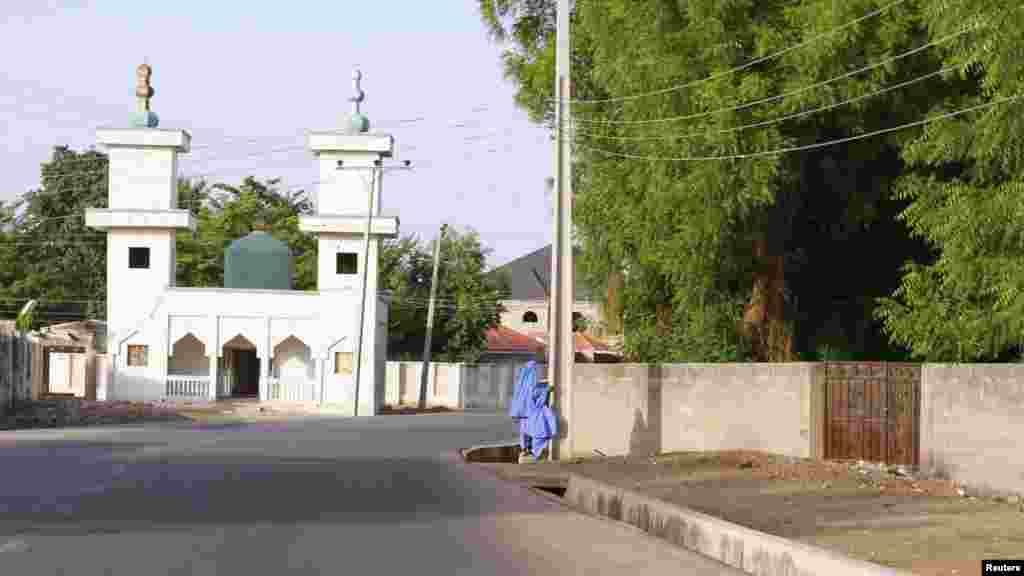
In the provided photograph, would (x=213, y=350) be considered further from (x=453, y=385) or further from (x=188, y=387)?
(x=453, y=385)

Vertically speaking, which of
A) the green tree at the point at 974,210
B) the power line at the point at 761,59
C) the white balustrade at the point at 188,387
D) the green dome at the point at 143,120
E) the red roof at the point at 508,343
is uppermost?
the green dome at the point at 143,120

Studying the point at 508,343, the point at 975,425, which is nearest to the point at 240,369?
the point at 508,343

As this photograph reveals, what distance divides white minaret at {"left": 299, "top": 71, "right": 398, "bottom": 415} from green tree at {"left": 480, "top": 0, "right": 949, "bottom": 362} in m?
31.1

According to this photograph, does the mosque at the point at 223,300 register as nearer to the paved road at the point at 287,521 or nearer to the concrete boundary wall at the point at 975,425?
the paved road at the point at 287,521

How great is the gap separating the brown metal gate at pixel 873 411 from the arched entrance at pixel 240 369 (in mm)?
43266

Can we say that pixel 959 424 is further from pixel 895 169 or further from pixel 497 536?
pixel 895 169

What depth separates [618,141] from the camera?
28781 millimetres

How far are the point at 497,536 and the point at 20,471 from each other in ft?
29.9

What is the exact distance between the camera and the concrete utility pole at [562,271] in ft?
87.1

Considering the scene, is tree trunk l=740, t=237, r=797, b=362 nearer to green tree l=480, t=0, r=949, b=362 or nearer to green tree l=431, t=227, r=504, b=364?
green tree l=480, t=0, r=949, b=362

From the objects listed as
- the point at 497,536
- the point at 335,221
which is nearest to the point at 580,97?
the point at 497,536

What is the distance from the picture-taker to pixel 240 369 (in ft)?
218

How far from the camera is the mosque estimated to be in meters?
61.8

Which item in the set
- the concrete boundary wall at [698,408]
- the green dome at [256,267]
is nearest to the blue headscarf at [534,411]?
the concrete boundary wall at [698,408]
